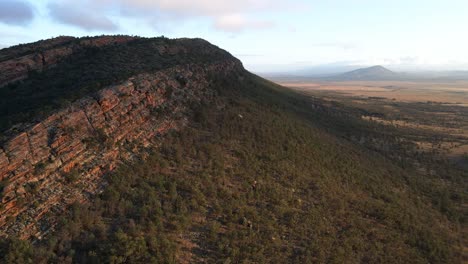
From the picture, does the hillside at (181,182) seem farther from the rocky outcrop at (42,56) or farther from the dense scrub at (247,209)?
the rocky outcrop at (42,56)

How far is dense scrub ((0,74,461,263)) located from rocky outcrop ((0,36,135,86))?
622 inches

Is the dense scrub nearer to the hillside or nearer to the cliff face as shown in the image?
the hillside

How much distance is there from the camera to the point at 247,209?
2056 cm

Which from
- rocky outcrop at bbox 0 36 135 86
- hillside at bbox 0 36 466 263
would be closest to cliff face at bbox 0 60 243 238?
hillside at bbox 0 36 466 263

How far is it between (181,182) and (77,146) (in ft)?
20.8

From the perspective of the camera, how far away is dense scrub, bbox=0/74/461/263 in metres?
15.8

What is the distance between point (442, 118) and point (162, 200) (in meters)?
85.0

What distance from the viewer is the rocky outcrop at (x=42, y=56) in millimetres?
30500

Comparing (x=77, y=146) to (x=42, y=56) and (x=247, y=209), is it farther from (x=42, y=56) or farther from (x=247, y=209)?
(x=42, y=56)

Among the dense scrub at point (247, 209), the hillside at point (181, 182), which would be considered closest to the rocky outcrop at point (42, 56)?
the hillside at point (181, 182)

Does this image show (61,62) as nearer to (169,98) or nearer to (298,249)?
(169,98)

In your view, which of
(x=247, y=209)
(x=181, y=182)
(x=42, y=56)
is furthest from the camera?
(x=42, y=56)

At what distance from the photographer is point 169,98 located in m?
29.5

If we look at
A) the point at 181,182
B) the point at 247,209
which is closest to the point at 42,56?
the point at 181,182
